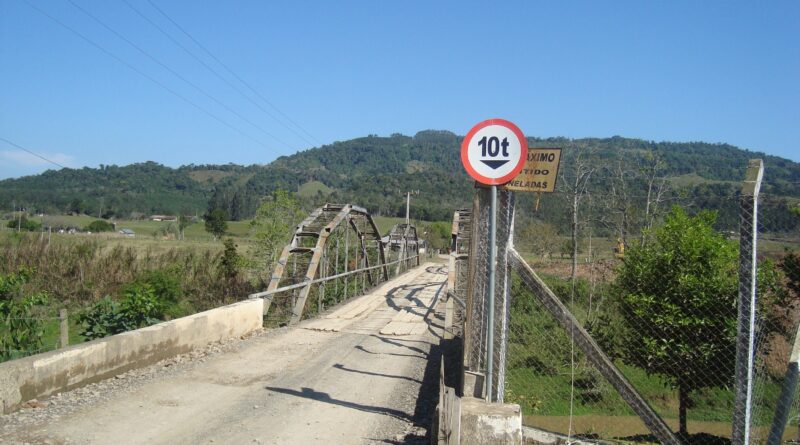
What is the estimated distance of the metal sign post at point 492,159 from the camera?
14.1 ft

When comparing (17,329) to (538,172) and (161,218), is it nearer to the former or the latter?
(538,172)

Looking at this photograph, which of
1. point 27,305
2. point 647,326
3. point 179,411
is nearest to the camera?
point 179,411

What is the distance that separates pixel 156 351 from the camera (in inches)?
301

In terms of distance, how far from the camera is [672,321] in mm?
8203

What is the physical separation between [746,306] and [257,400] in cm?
472

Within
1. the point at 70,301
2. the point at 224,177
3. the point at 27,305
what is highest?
the point at 224,177

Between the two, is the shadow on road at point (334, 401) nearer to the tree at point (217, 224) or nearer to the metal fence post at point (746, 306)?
the metal fence post at point (746, 306)

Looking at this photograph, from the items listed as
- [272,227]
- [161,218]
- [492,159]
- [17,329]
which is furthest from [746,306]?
[161,218]

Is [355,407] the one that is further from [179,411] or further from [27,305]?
[27,305]

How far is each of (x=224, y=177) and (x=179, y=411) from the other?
582 ft

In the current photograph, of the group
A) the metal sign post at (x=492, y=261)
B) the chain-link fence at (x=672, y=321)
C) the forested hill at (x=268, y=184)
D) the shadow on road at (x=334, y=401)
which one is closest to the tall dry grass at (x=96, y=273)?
the chain-link fence at (x=672, y=321)

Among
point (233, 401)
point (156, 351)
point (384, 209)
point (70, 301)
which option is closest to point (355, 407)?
point (233, 401)

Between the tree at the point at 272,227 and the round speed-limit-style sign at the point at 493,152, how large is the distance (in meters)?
20.4

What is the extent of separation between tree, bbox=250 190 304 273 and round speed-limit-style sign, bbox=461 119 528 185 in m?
20.4
